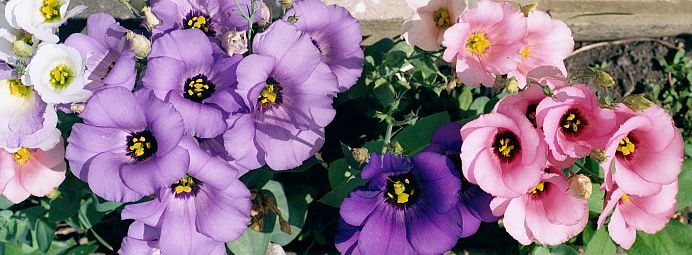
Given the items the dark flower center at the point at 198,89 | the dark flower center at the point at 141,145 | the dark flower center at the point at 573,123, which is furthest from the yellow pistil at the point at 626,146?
the dark flower center at the point at 141,145

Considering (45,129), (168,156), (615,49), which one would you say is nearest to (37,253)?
(45,129)

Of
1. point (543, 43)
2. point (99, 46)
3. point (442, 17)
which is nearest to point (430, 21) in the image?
point (442, 17)

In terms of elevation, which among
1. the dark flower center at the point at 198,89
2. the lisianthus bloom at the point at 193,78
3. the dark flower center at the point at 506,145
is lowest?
the dark flower center at the point at 506,145

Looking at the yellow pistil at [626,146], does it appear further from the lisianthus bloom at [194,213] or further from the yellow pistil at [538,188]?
the lisianthus bloom at [194,213]

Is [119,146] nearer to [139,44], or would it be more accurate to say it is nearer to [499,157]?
[139,44]

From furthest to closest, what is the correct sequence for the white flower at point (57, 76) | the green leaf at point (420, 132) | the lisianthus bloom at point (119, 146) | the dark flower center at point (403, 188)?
the green leaf at point (420, 132)
the dark flower center at point (403, 188)
the white flower at point (57, 76)
the lisianthus bloom at point (119, 146)

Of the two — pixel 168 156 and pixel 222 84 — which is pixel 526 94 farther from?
pixel 168 156

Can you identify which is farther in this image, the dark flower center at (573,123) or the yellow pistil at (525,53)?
the yellow pistil at (525,53)
